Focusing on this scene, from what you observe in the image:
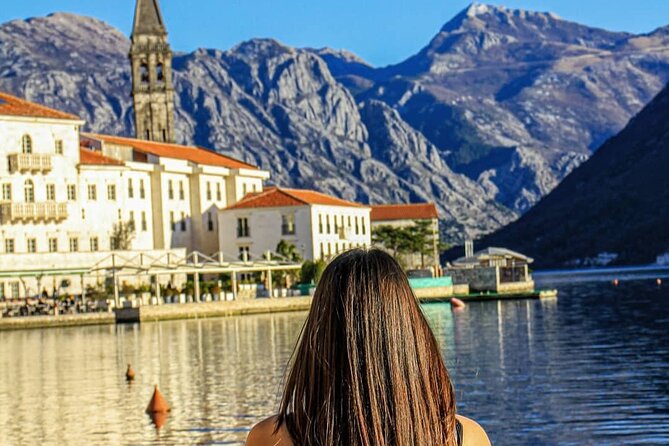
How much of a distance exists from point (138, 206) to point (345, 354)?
99.8 m

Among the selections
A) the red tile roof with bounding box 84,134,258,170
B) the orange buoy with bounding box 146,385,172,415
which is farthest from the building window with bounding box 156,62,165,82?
the orange buoy with bounding box 146,385,172,415

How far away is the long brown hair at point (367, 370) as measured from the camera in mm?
4543

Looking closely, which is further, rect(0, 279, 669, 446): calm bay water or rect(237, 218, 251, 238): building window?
rect(237, 218, 251, 238): building window

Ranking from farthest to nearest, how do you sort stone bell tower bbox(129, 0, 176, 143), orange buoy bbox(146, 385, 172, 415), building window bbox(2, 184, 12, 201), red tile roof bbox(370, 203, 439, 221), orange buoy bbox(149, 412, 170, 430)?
red tile roof bbox(370, 203, 439, 221) → stone bell tower bbox(129, 0, 176, 143) → building window bbox(2, 184, 12, 201) → orange buoy bbox(146, 385, 172, 415) → orange buoy bbox(149, 412, 170, 430)

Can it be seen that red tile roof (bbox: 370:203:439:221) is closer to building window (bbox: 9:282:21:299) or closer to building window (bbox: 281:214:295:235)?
building window (bbox: 281:214:295:235)

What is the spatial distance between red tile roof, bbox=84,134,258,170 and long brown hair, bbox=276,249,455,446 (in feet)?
335

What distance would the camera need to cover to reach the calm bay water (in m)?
28.5

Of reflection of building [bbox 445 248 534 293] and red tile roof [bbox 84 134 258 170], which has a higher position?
red tile roof [bbox 84 134 258 170]

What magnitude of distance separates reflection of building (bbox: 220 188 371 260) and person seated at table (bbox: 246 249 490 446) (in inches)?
3922

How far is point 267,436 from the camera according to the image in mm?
4711

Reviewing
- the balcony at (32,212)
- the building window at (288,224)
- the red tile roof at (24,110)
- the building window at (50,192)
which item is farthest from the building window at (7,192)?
the building window at (288,224)

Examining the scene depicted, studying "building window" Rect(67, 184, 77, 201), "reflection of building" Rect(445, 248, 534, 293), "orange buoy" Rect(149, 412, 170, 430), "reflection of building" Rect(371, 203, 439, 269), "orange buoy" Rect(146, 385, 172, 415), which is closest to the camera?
"orange buoy" Rect(149, 412, 170, 430)

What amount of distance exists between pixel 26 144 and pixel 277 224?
20.8 meters

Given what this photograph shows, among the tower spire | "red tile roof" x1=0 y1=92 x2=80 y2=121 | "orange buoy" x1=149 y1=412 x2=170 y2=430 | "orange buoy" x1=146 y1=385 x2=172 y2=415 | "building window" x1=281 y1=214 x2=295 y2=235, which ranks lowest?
"orange buoy" x1=149 y1=412 x2=170 y2=430
